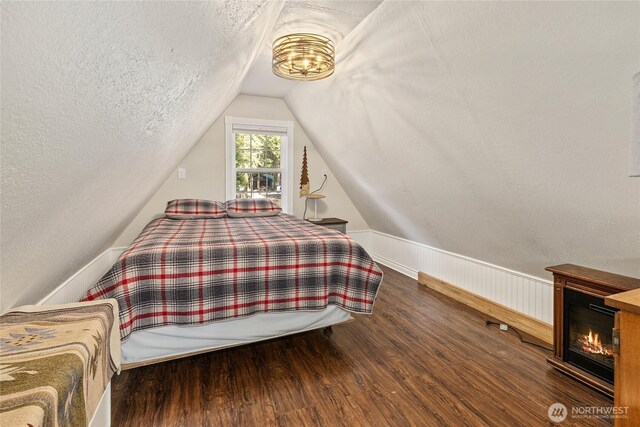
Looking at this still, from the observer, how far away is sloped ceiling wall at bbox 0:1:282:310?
1.66 ft

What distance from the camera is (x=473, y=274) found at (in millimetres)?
3037

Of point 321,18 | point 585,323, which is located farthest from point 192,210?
point 585,323

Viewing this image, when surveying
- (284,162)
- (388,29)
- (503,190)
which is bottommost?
(503,190)

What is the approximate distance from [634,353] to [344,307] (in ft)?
4.75

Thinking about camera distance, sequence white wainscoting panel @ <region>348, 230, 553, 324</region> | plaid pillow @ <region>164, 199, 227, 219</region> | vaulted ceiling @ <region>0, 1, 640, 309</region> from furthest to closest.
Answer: plaid pillow @ <region>164, 199, 227, 219</region> < white wainscoting panel @ <region>348, 230, 553, 324</region> < vaulted ceiling @ <region>0, 1, 640, 309</region>

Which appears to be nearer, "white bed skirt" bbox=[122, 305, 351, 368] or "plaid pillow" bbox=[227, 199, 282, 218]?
"white bed skirt" bbox=[122, 305, 351, 368]

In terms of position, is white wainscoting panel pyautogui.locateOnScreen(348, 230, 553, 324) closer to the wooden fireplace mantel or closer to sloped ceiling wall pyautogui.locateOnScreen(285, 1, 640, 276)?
sloped ceiling wall pyautogui.locateOnScreen(285, 1, 640, 276)

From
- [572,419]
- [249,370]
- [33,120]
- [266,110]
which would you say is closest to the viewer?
[33,120]

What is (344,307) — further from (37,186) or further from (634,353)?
(37,186)

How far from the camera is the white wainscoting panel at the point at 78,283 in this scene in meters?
1.92

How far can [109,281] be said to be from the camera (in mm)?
1742

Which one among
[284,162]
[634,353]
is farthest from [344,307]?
[284,162]

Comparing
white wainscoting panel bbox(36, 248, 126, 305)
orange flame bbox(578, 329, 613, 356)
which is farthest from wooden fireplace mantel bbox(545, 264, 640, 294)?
white wainscoting panel bbox(36, 248, 126, 305)

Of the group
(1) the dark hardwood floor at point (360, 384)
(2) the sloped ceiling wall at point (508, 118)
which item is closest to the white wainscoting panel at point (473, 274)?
(2) the sloped ceiling wall at point (508, 118)
